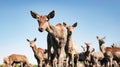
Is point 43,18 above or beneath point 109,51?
beneath

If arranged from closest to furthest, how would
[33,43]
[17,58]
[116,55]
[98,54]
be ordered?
[33,43]
[116,55]
[98,54]
[17,58]

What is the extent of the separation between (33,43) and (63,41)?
13.4 metres

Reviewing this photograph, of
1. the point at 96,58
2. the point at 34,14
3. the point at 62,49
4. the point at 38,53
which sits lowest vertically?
the point at 62,49

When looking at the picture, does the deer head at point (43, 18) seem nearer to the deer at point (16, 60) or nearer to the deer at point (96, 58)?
the deer at point (96, 58)

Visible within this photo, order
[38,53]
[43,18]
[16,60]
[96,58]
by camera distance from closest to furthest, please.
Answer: [43,18] → [38,53] → [96,58] → [16,60]

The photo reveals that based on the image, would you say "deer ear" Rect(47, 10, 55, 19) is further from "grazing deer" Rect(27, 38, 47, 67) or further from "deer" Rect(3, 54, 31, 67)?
"deer" Rect(3, 54, 31, 67)

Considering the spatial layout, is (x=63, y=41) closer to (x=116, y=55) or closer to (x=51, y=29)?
(x=51, y=29)

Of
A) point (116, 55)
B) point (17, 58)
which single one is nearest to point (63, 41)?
point (116, 55)

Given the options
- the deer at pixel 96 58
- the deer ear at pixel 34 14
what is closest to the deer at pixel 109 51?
the deer at pixel 96 58

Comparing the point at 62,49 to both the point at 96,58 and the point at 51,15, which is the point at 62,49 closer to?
the point at 51,15

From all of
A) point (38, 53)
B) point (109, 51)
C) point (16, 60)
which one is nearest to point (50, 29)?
point (38, 53)

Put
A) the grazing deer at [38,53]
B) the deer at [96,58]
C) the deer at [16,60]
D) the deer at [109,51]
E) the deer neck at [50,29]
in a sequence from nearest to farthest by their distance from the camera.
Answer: the deer neck at [50,29] < the grazing deer at [38,53] < the deer at [96,58] < the deer at [109,51] < the deer at [16,60]

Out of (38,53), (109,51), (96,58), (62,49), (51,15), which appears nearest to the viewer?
(51,15)

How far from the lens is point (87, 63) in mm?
28312
